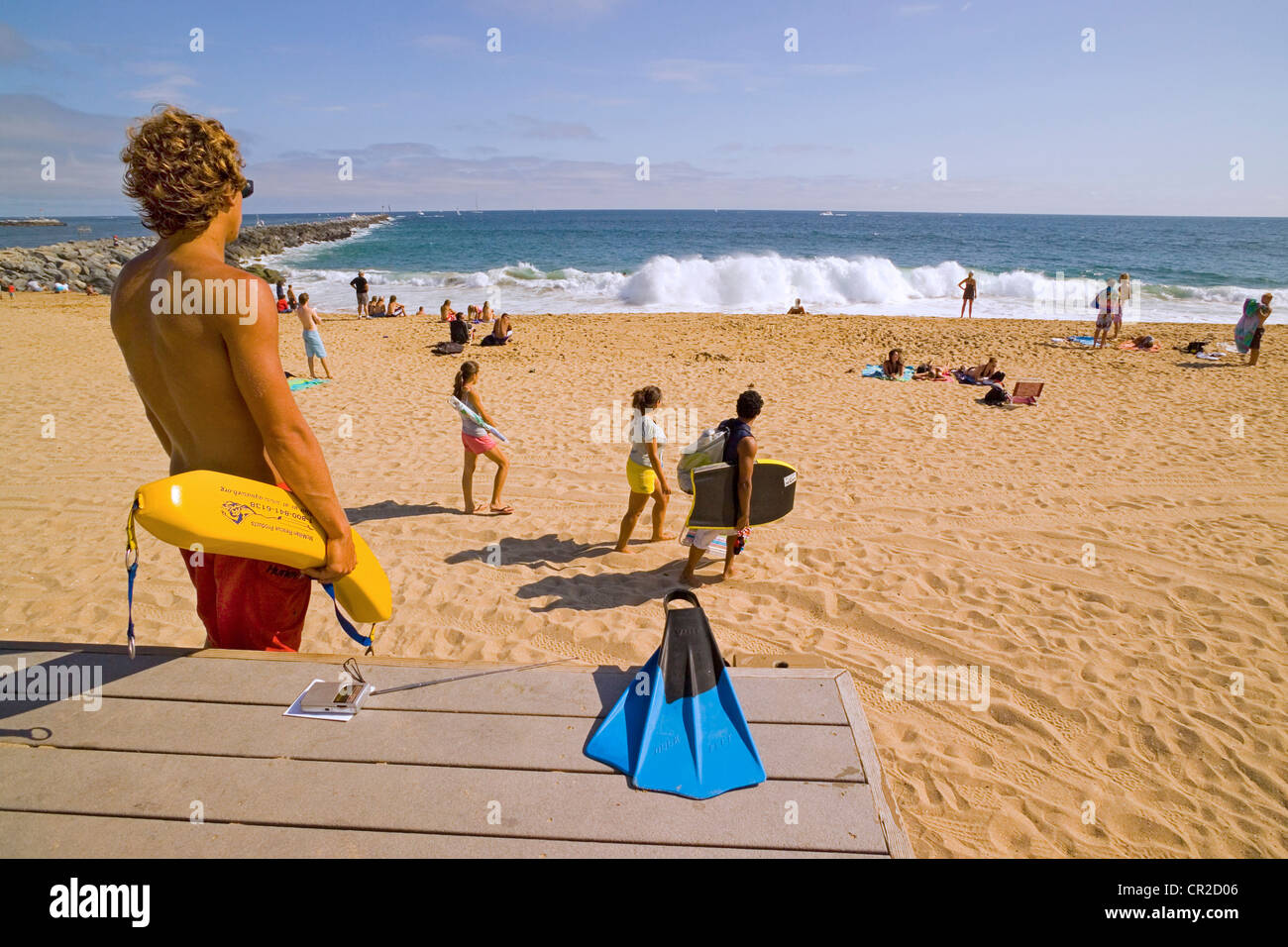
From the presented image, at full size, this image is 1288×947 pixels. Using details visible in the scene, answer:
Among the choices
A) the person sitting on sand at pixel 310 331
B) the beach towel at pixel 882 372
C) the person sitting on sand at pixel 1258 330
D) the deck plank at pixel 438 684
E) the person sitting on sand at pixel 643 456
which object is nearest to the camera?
the deck plank at pixel 438 684

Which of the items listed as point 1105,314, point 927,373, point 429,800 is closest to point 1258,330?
point 1105,314

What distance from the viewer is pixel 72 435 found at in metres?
8.78

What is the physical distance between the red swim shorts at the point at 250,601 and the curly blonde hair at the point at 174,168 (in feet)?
3.70

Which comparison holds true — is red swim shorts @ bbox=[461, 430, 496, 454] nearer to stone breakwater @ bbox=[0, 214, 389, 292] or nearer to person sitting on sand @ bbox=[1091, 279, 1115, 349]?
person sitting on sand @ bbox=[1091, 279, 1115, 349]

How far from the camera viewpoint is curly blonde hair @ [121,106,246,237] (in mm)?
2055

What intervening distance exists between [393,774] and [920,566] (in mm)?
4913

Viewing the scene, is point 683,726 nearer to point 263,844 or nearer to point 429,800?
point 429,800

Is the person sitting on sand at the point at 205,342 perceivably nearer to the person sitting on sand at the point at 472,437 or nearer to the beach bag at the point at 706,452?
the beach bag at the point at 706,452

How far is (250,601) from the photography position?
254 cm

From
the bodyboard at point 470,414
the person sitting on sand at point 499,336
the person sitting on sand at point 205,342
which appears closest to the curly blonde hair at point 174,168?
the person sitting on sand at point 205,342

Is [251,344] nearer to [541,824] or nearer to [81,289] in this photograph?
[541,824]

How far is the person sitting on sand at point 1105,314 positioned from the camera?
605 inches
